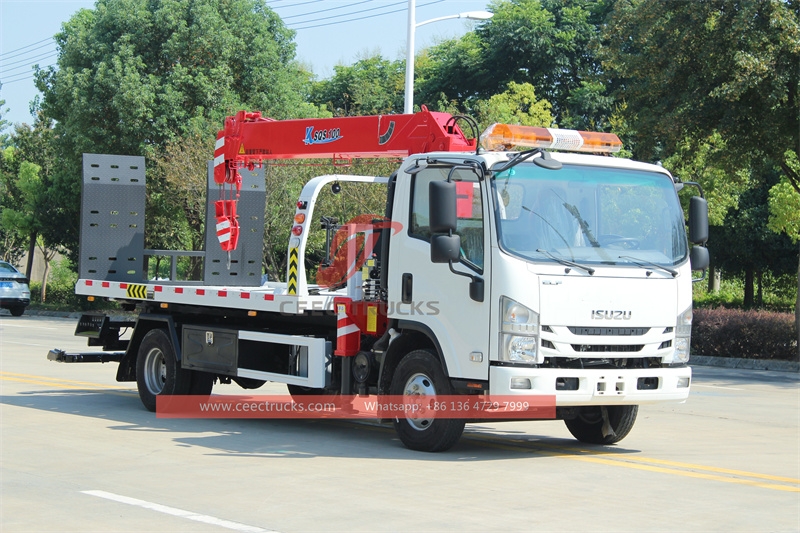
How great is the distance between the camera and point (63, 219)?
133ft

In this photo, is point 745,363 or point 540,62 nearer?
point 745,363

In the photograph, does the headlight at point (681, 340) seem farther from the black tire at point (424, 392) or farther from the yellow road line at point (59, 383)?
the yellow road line at point (59, 383)

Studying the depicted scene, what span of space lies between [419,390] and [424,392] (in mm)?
71

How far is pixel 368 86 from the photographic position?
174ft

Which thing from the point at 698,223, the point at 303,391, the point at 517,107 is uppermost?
the point at 517,107

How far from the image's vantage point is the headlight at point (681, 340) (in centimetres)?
947

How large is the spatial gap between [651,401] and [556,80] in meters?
39.6

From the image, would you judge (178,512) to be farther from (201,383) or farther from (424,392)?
(201,383)

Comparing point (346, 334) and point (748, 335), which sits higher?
point (346, 334)

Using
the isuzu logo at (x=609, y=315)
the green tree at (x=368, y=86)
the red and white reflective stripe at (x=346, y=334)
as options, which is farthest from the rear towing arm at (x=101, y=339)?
the green tree at (x=368, y=86)

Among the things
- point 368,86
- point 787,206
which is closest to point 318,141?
point 787,206

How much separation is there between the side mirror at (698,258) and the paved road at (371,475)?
1.76 meters

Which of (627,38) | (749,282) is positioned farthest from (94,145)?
(749,282)

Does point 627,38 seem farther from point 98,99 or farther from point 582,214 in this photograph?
point 98,99
